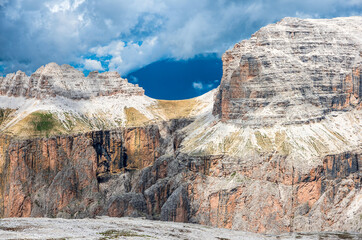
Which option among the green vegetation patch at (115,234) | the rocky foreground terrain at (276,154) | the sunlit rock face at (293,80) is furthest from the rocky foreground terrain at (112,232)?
the sunlit rock face at (293,80)

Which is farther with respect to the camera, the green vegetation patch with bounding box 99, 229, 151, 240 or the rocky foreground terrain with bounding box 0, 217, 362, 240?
the green vegetation patch with bounding box 99, 229, 151, 240

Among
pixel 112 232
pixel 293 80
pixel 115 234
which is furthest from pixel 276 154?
pixel 115 234

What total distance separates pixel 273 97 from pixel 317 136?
83.4ft

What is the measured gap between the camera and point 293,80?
18738 centimetres

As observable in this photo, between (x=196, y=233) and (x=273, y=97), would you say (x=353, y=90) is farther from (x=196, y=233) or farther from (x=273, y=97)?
(x=196, y=233)

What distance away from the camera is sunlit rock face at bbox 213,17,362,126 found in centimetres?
18375

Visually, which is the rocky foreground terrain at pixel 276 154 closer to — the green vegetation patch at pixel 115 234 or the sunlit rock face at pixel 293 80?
the sunlit rock face at pixel 293 80

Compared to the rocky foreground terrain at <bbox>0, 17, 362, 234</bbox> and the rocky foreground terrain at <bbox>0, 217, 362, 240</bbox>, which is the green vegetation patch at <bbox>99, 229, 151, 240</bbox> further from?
the rocky foreground terrain at <bbox>0, 17, 362, 234</bbox>

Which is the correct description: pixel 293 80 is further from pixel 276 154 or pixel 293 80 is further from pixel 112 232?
pixel 112 232

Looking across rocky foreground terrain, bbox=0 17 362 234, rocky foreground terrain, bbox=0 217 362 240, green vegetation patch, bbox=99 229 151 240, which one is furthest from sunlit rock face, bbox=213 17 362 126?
green vegetation patch, bbox=99 229 151 240

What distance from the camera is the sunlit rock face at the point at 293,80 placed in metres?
184

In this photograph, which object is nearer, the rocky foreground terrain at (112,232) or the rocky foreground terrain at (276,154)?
the rocky foreground terrain at (112,232)

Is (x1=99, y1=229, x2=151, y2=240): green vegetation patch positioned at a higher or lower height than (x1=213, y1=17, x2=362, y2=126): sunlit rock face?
lower

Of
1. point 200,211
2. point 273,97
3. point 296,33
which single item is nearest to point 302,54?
point 296,33
